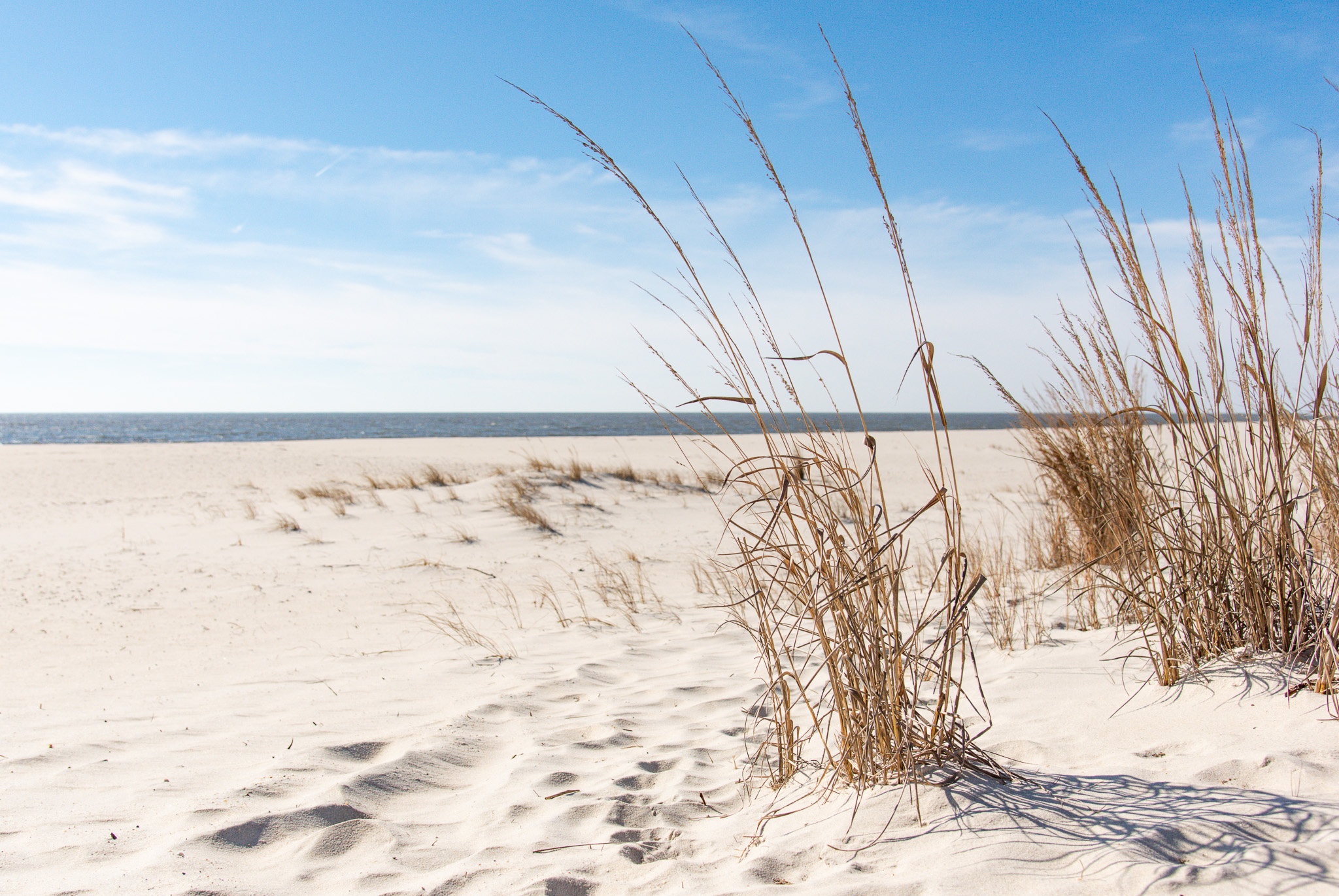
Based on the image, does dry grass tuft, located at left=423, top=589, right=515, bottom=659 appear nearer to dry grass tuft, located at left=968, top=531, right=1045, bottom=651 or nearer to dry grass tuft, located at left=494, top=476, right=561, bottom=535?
dry grass tuft, located at left=968, top=531, right=1045, bottom=651

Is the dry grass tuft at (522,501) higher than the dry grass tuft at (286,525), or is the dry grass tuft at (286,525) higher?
the dry grass tuft at (522,501)

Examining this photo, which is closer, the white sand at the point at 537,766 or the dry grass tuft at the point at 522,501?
the white sand at the point at 537,766

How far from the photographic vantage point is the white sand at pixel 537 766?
1461 millimetres

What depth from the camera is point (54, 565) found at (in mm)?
5484

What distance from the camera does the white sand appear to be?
57.5 inches

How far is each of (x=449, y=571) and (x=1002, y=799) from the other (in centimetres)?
457

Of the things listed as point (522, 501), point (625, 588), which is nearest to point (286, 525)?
point (522, 501)

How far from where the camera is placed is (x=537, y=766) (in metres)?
2.21

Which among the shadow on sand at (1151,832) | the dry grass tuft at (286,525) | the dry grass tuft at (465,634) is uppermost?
the shadow on sand at (1151,832)

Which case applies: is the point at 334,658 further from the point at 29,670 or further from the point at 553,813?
the point at 553,813

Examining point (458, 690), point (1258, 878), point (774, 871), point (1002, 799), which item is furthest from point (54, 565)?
point (1258, 878)

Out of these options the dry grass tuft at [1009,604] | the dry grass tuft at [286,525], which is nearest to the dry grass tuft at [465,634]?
the dry grass tuft at [1009,604]

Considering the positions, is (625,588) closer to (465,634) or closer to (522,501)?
(465,634)

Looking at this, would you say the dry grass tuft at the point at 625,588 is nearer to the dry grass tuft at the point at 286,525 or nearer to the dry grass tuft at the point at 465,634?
the dry grass tuft at the point at 465,634
